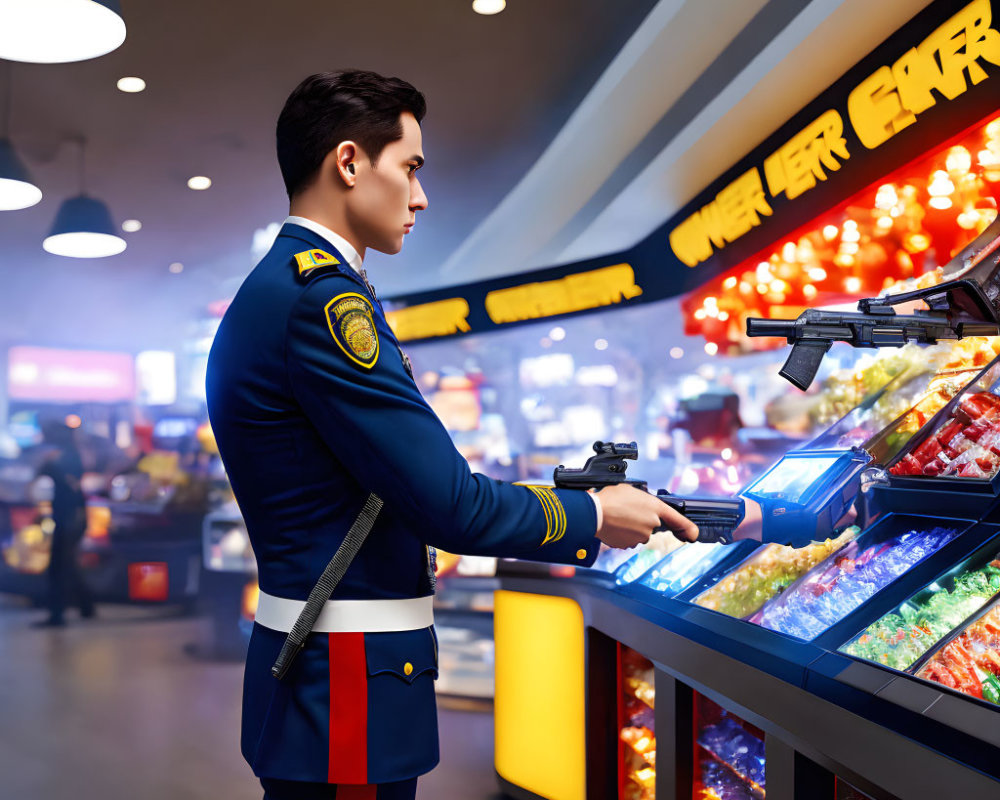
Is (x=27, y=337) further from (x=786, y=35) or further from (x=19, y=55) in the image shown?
(x=786, y=35)

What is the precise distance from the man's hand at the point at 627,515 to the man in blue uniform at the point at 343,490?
0.02 m

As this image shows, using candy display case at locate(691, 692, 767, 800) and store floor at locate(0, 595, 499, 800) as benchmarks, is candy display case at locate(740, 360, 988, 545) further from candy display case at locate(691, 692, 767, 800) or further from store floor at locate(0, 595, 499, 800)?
store floor at locate(0, 595, 499, 800)

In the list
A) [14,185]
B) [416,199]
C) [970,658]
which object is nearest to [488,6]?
[14,185]

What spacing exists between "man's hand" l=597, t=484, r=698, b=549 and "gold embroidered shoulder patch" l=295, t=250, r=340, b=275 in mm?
506

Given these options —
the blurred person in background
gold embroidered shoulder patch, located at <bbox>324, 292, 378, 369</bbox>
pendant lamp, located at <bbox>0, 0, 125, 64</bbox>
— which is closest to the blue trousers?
gold embroidered shoulder patch, located at <bbox>324, 292, 378, 369</bbox>

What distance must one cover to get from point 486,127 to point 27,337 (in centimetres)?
730

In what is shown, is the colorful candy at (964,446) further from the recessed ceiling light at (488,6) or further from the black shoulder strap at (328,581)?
the recessed ceiling light at (488,6)

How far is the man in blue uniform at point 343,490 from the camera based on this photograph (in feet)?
3.61

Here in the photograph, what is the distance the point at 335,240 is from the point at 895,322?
1.15 meters

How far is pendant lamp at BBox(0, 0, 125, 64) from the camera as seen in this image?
2.63 meters

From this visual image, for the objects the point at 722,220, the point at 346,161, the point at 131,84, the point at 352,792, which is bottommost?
the point at 352,792

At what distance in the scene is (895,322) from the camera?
175 centimetres

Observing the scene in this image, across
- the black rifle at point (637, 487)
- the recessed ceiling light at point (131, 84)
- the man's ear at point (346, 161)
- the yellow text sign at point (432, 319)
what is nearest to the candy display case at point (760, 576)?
the black rifle at point (637, 487)

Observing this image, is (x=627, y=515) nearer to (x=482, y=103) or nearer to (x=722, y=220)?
(x=722, y=220)
